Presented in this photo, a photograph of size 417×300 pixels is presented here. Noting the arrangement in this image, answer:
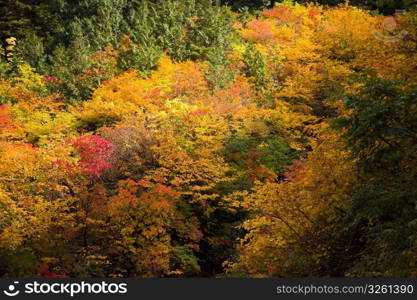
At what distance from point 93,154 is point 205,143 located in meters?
5.60

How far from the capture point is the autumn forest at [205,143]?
1158 cm

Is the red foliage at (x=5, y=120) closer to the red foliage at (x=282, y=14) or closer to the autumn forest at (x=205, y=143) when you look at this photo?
the autumn forest at (x=205, y=143)

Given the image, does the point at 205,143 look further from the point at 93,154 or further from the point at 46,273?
the point at 46,273

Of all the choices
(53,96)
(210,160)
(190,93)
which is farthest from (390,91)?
(53,96)

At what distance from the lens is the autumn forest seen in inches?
456

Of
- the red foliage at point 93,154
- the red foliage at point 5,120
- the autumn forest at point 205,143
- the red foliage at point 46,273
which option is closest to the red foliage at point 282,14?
the autumn forest at point 205,143

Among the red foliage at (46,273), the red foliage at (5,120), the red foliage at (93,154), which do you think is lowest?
the red foliage at (46,273)

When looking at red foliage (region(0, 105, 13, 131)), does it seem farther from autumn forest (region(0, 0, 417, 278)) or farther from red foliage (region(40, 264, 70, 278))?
red foliage (region(40, 264, 70, 278))

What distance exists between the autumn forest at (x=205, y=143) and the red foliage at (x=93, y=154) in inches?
3.5

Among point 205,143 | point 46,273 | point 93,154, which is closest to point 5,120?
point 93,154

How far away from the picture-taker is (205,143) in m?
23.7

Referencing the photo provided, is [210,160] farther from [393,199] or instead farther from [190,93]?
[393,199]

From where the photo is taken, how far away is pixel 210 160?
22094mm

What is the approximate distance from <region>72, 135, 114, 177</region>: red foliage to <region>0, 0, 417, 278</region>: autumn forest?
0.09m
